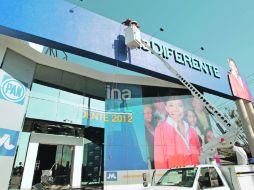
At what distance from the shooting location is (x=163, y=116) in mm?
16344

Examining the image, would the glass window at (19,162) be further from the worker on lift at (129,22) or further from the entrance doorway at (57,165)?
the worker on lift at (129,22)

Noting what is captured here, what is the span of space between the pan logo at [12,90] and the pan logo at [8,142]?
1.68 m

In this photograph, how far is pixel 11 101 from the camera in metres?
11.3

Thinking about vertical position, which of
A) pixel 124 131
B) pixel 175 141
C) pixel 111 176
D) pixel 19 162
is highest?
pixel 124 131

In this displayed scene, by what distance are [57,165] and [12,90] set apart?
248 inches

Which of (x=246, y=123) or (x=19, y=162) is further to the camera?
(x=246, y=123)

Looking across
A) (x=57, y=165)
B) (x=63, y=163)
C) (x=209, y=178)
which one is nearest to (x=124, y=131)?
(x=63, y=163)

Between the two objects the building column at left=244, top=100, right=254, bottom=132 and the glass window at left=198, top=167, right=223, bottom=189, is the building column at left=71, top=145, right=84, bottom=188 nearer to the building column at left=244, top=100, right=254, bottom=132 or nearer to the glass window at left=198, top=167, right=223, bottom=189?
the glass window at left=198, top=167, right=223, bottom=189

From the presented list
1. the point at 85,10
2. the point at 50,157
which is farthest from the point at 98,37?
the point at 50,157

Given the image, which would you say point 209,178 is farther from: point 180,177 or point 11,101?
point 11,101

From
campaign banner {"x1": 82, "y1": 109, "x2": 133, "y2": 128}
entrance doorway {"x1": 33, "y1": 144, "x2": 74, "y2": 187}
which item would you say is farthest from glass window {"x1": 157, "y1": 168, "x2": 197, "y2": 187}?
entrance doorway {"x1": 33, "y1": 144, "x2": 74, "y2": 187}

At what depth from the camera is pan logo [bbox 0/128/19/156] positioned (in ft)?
34.2

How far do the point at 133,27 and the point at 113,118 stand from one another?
6.02 m

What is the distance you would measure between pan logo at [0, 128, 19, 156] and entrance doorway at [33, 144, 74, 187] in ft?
10.4
